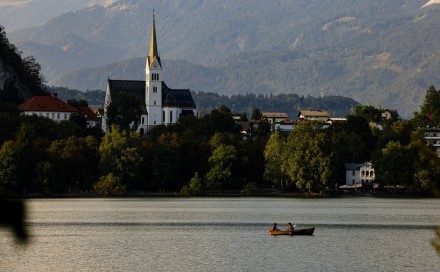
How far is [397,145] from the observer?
5468 inches

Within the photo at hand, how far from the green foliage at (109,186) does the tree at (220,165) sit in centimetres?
1261

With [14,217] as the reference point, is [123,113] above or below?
above

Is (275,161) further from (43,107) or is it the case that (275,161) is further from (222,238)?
(43,107)

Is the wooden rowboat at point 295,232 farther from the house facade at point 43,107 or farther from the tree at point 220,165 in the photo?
the house facade at point 43,107

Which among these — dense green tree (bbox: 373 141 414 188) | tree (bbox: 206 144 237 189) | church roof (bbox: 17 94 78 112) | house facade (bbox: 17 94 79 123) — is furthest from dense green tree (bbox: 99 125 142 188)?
church roof (bbox: 17 94 78 112)

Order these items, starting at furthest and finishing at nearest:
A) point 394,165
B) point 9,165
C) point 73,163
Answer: point 394,165 → point 73,163 → point 9,165

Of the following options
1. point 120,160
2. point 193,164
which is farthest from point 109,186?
point 193,164

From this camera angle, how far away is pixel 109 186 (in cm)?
13012

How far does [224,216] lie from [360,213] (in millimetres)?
15201

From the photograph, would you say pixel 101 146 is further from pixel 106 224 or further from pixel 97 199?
pixel 106 224

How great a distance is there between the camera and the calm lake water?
5553cm

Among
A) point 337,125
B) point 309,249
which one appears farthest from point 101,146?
point 309,249

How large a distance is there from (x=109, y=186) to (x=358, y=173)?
1748 inches

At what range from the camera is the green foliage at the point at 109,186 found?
129875mm
